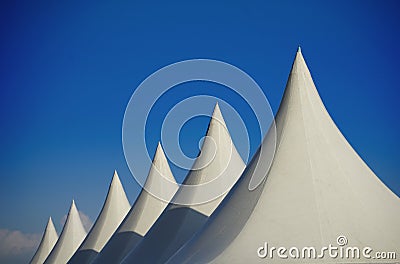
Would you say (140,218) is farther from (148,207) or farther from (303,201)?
(303,201)

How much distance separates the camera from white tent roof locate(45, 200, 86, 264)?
37000mm

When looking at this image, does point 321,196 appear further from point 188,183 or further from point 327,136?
point 188,183

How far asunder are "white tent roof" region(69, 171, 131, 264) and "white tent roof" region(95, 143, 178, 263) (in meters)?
3.82

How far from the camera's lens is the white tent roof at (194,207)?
892 inches

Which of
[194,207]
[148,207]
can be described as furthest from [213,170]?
[148,207]

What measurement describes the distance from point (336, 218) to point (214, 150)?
872cm

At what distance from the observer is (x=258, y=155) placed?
1845 centimetres

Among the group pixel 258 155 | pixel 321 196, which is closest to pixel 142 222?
pixel 258 155

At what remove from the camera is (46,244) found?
45.2m

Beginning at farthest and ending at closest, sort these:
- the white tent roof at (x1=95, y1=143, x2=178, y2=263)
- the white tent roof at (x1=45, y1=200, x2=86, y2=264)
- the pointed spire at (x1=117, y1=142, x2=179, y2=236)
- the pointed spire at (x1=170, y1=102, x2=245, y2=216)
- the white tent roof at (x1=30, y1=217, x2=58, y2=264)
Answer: the white tent roof at (x1=30, y1=217, x2=58, y2=264), the white tent roof at (x1=45, y1=200, x2=86, y2=264), the pointed spire at (x1=117, y1=142, x2=179, y2=236), the white tent roof at (x1=95, y1=143, x2=178, y2=263), the pointed spire at (x1=170, y1=102, x2=245, y2=216)

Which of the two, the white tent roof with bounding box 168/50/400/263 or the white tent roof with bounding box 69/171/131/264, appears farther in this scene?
the white tent roof with bounding box 69/171/131/264

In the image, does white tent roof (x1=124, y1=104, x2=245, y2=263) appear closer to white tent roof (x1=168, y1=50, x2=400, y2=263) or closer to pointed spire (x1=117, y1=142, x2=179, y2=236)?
pointed spire (x1=117, y1=142, x2=179, y2=236)

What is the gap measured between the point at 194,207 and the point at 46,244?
976 inches

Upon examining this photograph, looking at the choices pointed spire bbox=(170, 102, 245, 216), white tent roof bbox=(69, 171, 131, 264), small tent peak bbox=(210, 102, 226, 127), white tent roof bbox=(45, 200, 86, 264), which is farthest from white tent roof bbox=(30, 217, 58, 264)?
small tent peak bbox=(210, 102, 226, 127)
